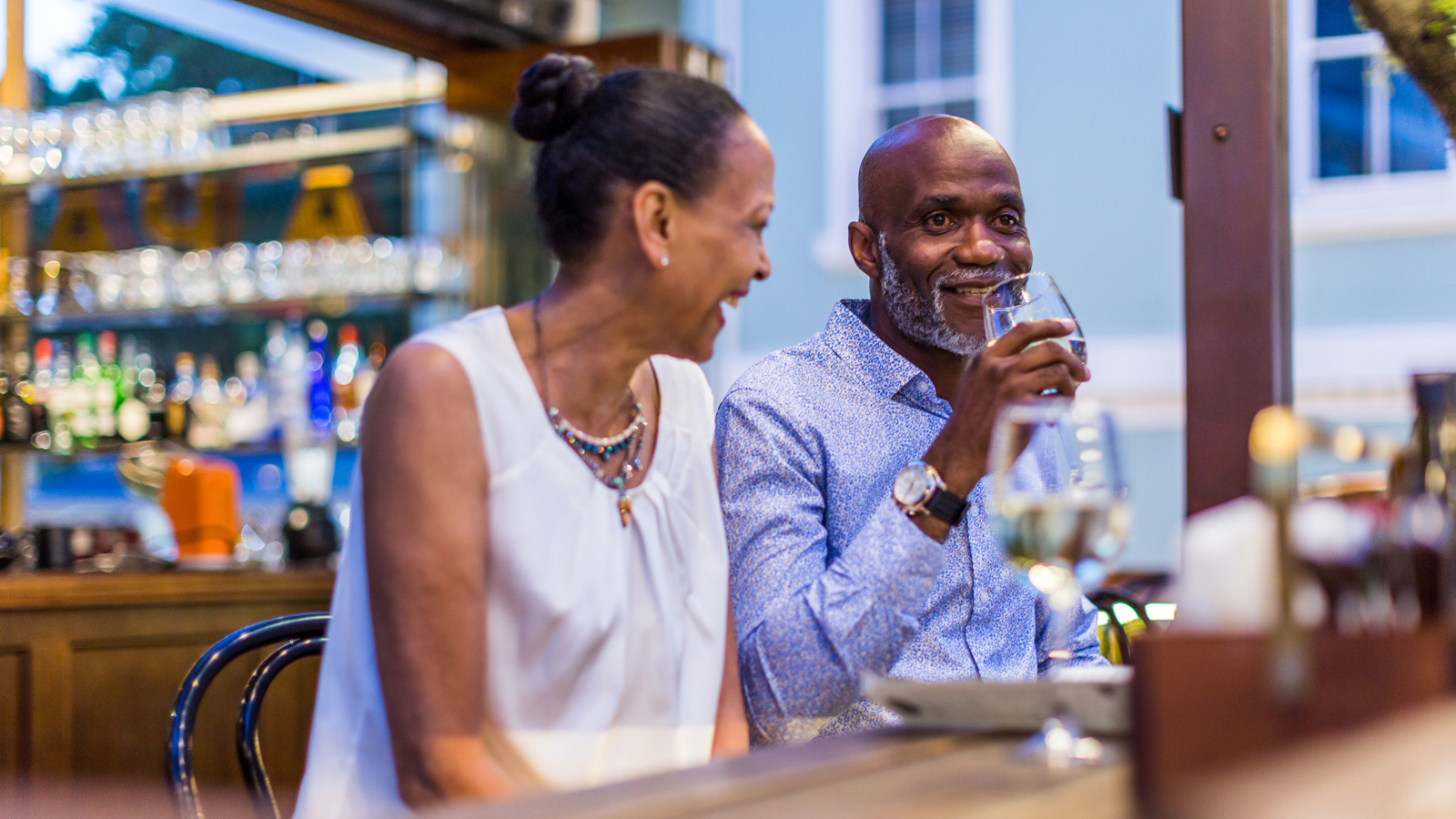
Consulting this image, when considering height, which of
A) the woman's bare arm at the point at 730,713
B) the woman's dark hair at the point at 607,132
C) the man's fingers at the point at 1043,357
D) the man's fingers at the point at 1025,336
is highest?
the woman's dark hair at the point at 607,132

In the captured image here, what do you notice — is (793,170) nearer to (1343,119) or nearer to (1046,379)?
(1343,119)

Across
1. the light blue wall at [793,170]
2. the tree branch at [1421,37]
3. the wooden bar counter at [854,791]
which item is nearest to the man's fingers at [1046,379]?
the wooden bar counter at [854,791]

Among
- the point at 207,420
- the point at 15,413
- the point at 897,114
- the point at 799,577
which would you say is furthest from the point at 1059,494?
the point at 897,114

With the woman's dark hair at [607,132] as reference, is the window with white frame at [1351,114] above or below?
above

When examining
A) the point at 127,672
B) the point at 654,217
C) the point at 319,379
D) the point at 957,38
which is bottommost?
the point at 127,672

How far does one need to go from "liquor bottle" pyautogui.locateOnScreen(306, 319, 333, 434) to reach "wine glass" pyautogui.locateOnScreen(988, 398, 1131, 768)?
158 inches

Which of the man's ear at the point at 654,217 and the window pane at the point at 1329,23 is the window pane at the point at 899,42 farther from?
the man's ear at the point at 654,217

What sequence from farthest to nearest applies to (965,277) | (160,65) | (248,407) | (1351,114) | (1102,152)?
(1102,152) < (1351,114) < (160,65) < (248,407) < (965,277)

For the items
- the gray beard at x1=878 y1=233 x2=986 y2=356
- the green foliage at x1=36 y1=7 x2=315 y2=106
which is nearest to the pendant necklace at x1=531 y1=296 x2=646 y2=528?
the gray beard at x1=878 y1=233 x2=986 y2=356

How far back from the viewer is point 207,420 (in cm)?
478

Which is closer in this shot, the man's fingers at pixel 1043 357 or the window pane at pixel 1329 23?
the man's fingers at pixel 1043 357

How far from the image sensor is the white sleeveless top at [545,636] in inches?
59.0

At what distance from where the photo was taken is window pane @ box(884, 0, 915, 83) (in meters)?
7.00

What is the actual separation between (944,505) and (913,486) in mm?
41
